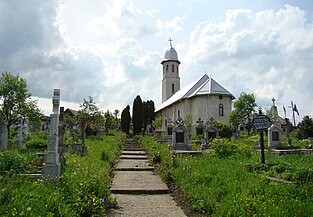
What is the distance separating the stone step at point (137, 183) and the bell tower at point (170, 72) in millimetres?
57403

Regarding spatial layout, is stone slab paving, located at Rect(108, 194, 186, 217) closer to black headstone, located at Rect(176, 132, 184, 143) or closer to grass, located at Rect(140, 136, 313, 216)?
grass, located at Rect(140, 136, 313, 216)

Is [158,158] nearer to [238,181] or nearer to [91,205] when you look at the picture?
[238,181]

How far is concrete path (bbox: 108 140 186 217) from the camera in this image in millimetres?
6996

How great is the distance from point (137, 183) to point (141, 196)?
5.23 ft

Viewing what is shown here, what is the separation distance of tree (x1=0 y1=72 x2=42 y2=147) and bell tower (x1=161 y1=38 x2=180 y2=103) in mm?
48610

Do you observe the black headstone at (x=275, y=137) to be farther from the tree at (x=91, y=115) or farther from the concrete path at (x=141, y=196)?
the tree at (x=91, y=115)

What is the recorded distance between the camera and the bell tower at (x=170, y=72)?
6925 cm

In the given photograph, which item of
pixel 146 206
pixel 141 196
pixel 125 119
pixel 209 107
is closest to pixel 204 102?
pixel 209 107

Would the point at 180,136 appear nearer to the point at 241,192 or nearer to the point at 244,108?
the point at 241,192

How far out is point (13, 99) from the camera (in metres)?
22.2

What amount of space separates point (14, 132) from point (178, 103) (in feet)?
113

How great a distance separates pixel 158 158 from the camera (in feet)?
48.8

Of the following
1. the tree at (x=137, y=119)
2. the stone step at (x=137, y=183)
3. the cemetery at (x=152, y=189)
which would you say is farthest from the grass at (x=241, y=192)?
the tree at (x=137, y=119)

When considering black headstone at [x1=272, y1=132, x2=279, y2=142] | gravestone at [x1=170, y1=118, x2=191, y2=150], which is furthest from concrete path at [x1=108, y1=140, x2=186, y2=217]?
black headstone at [x1=272, y1=132, x2=279, y2=142]
